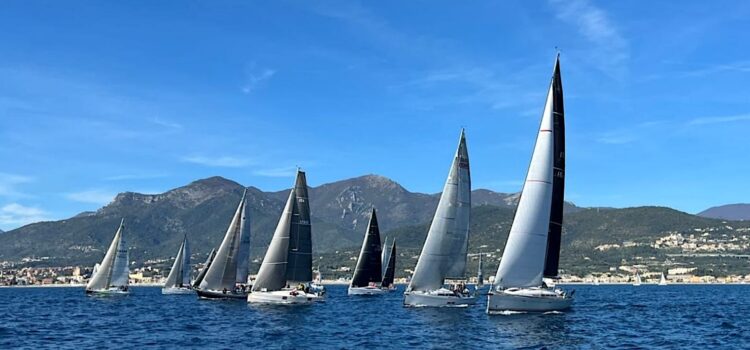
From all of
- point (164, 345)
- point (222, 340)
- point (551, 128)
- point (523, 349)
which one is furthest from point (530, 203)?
point (164, 345)

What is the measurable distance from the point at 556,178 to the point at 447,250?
598 inches

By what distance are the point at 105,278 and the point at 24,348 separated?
83144 mm

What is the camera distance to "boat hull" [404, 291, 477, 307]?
7738 cm

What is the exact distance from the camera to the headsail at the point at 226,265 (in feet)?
315

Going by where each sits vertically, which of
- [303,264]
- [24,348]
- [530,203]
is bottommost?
[24,348]

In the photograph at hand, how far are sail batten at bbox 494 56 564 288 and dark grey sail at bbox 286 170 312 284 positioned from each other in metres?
27.9

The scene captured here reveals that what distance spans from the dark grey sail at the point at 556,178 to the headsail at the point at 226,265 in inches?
1712

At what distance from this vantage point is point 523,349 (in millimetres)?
47094

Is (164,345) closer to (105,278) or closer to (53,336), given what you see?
(53,336)

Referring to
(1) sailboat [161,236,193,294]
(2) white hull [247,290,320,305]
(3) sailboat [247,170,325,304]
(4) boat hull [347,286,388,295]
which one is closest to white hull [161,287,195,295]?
(1) sailboat [161,236,193,294]

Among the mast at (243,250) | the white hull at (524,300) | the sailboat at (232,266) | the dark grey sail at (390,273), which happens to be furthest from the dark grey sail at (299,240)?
the dark grey sail at (390,273)

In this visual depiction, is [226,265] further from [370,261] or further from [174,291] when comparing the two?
[174,291]

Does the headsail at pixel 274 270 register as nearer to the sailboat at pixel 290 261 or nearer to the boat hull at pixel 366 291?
the sailboat at pixel 290 261

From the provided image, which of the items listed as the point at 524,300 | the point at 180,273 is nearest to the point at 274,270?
the point at 524,300
